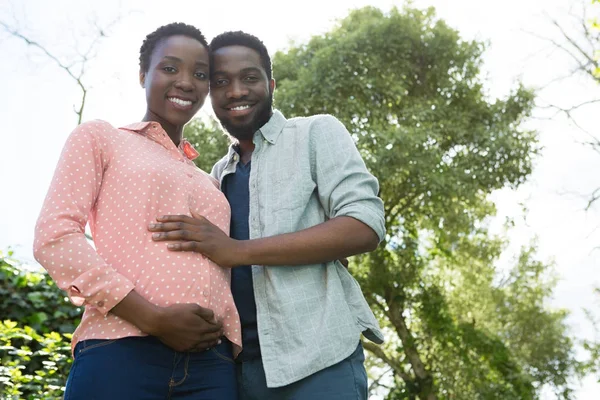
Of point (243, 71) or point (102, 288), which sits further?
point (243, 71)

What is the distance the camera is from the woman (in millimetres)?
1798

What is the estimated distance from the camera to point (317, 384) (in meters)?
2.10

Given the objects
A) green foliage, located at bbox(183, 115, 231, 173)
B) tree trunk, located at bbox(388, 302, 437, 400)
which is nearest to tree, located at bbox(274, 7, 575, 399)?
tree trunk, located at bbox(388, 302, 437, 400)

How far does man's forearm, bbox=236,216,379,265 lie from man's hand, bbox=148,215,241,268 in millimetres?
42

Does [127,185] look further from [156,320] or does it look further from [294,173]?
[294,173]

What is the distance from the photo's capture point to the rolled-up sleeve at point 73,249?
1.78m

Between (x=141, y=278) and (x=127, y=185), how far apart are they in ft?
1.04

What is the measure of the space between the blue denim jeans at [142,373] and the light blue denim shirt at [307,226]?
24cm

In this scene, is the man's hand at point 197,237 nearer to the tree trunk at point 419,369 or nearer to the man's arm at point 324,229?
the man's arm at point 324,229

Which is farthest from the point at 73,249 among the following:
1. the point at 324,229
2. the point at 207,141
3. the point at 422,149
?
the point at 207,141

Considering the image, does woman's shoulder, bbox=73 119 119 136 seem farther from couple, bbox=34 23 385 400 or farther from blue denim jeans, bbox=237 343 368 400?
blue denim jeans, bbox=237 343 368 400

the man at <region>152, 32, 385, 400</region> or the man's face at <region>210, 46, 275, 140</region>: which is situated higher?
the man's face at <region>210, 46, 275, 140</region>

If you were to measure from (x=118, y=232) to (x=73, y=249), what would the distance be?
19 cm

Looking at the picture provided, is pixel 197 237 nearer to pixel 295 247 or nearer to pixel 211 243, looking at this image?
pixel 211 243
